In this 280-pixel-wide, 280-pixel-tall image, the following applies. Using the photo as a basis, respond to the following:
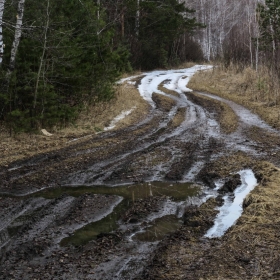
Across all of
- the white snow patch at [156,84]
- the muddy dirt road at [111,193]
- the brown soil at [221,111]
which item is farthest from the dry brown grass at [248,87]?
the muddy dirt road at [111,193]

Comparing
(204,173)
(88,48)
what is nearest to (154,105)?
(88,48)

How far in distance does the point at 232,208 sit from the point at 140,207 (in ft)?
4.14

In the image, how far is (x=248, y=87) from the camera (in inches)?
790

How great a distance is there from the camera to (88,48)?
13.0 meters

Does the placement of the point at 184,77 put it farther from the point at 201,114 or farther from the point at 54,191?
the point at 54,191

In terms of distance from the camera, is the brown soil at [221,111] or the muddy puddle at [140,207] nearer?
the muddy puddle at [140,207]

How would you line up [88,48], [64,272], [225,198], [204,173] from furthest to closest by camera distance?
[88,48] < [204,173] < [225,198] < [64,272]

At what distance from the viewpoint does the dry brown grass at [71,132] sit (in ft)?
31.0

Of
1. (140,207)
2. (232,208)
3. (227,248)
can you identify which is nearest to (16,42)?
(140,207)

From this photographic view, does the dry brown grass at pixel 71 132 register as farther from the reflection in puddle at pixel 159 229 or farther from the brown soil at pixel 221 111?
the reflection in puddle at pixel 159 229

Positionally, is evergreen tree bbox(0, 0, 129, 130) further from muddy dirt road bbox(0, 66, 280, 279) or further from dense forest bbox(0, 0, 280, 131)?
muddy dirt road bbox(0, 66, 280, 279)

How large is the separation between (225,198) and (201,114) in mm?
8972

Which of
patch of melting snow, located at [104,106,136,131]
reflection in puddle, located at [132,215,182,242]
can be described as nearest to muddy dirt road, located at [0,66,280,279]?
reflection in puddle, located at [132,215,182,242]

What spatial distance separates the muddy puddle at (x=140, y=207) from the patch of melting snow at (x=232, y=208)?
481mm
